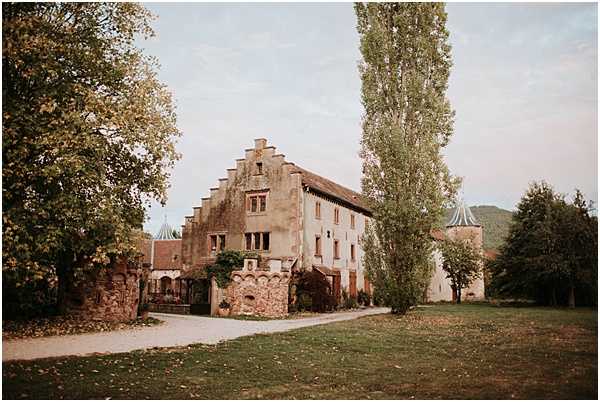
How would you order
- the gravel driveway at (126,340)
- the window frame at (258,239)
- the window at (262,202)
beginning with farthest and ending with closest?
the window at (262,202), the window frame at (258,239), the gravel driveway at (126,340)

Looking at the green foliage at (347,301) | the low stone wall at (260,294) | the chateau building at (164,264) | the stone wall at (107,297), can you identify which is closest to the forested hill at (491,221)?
the green foliage at (347,301)

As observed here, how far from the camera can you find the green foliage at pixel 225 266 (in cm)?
2402

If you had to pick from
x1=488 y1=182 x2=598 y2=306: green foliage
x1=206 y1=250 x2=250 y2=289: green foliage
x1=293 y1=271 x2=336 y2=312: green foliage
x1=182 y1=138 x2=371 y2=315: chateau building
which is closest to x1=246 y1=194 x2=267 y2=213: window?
x1=182 y1=138 x2=371 y2=315: chateau building

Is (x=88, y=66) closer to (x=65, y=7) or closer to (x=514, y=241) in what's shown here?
(x=65, y=7)

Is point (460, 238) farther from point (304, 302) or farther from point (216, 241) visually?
point (216, 241)

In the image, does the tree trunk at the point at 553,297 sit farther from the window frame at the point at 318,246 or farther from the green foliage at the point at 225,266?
the green foliage at the point at 225,266

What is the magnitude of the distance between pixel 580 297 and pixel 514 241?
492cm

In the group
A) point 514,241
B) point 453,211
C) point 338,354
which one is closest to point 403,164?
point 338,354

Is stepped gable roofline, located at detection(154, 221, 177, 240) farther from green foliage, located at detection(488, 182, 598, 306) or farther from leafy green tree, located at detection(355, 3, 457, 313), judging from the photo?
leafy green tree, located at detection(355, 3, 457, 313)

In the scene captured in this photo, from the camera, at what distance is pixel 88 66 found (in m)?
13.6

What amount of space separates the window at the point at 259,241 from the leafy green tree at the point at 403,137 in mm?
7520

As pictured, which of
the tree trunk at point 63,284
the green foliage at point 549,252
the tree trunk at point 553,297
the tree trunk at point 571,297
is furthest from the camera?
the tree trunk at point 553,297

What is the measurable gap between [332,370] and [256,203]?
1884 cm

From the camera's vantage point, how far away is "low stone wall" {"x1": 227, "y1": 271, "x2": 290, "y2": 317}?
22984mm
